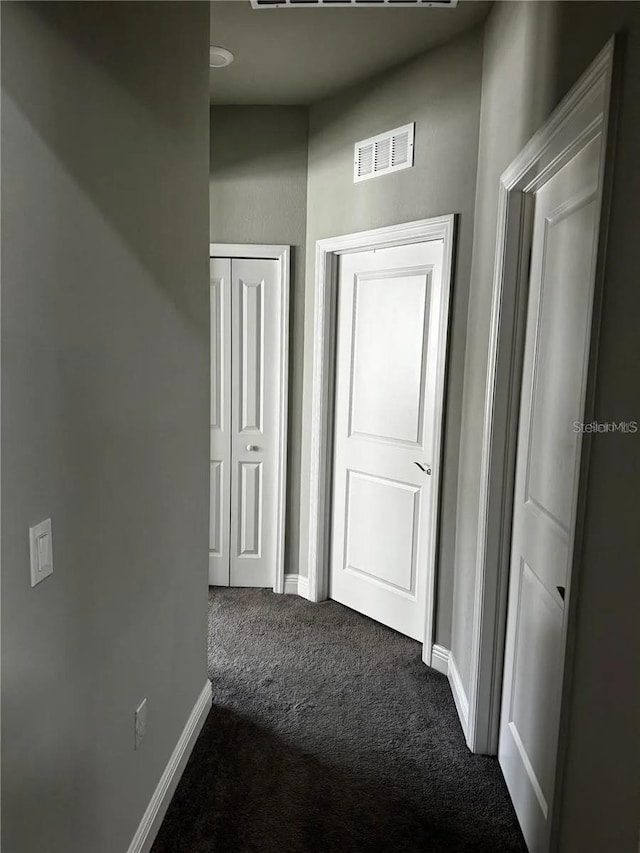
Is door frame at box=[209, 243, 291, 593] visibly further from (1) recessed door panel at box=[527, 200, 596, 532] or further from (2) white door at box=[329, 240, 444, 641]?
(1) recessed door panel at box=[527, 200, 596, 532]

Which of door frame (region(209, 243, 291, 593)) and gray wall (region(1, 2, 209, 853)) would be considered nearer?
gray wall (region(1, 2, 209, 853))

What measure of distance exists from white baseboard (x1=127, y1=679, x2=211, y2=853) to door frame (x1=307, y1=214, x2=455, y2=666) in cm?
112

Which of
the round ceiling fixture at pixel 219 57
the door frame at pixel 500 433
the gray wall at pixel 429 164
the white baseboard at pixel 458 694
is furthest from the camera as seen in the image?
the round ceiling fixture at pixel 219 57

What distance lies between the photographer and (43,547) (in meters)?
1.28

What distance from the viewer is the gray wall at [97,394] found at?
119 centimetres

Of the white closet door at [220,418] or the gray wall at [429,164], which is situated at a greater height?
the gray wall at [429,164]

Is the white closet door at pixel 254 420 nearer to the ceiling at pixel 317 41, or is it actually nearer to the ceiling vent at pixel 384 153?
the ceiling vent at pixel 384 153

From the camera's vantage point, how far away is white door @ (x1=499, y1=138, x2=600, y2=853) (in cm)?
168

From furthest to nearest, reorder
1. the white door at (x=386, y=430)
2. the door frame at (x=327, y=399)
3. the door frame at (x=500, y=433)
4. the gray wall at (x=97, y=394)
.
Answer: the white door at (x=386, y=430), the door frame at (x=327, y=399), the door frame at (x=500, y=433), the gray wall at (x=97, y=394)

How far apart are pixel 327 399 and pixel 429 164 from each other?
1.32m
